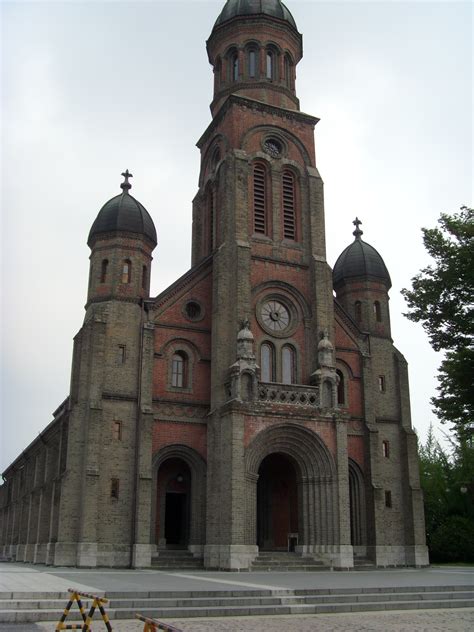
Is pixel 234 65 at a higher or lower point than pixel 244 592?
higher

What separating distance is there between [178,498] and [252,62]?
87.7 feet

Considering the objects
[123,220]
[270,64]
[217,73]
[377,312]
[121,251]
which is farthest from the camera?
[217,73]

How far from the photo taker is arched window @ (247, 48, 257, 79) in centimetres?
4266

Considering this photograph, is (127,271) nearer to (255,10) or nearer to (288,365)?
(288,365)

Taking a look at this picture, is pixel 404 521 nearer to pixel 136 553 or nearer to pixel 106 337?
pixel 136 553

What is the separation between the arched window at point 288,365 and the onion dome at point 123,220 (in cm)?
950

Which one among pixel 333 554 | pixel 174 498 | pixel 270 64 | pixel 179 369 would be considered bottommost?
pixel 333 554

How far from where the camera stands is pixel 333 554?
32094mm

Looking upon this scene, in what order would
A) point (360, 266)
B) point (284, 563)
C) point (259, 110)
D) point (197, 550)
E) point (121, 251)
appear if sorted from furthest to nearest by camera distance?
point (360, 266), point (259, 110), point (121, 251), point (197, 550), point (284, 563)

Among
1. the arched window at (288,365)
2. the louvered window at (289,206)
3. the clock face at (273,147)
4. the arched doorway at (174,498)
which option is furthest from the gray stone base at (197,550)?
the clock face at (273,147)

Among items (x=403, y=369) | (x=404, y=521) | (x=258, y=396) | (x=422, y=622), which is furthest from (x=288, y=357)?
(x=422, y=622)

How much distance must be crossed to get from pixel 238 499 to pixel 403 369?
14938 millimetres

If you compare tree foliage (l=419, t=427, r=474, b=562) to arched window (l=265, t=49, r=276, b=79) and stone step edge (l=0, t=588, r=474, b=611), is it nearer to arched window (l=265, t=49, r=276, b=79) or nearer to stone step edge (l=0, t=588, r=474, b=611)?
stone step edge (l=0, t=588, r=474, b=611)

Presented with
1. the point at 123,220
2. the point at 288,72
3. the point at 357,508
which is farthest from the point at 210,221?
the point at 357,508
